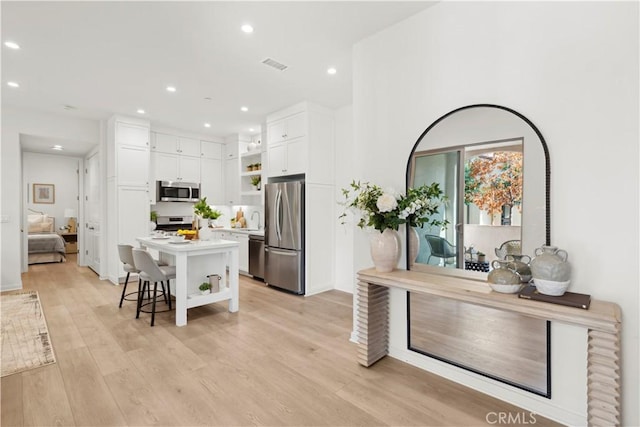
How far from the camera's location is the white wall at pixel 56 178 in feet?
25.9

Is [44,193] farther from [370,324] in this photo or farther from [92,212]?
[370,324]

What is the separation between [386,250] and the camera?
8.11ft

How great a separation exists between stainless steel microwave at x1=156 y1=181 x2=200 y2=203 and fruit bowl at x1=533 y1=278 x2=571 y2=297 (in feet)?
19.4

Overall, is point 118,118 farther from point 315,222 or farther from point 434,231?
point 434,231

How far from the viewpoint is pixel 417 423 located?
1.82 m

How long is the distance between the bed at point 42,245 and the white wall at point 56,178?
0.61 m

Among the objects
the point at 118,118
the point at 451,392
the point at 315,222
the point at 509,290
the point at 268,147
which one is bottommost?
the point at 451,392

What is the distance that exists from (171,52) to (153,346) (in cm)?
282

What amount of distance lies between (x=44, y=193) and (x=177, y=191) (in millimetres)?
4927

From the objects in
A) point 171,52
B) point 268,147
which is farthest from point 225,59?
point 268,147

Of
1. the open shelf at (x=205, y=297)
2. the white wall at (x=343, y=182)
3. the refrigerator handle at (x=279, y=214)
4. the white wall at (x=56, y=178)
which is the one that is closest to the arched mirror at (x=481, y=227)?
the white wall at (x=343, y=182)

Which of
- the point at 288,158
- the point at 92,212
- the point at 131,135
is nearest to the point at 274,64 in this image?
the point at 288,158

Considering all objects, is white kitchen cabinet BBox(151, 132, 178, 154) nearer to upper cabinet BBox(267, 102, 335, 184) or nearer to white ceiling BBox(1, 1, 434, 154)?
white ceiling BBox(1, 1, 434, 154)

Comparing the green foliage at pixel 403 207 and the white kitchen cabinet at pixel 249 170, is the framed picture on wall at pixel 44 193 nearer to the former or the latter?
the white kitchen cabinet at pixel 249 170
